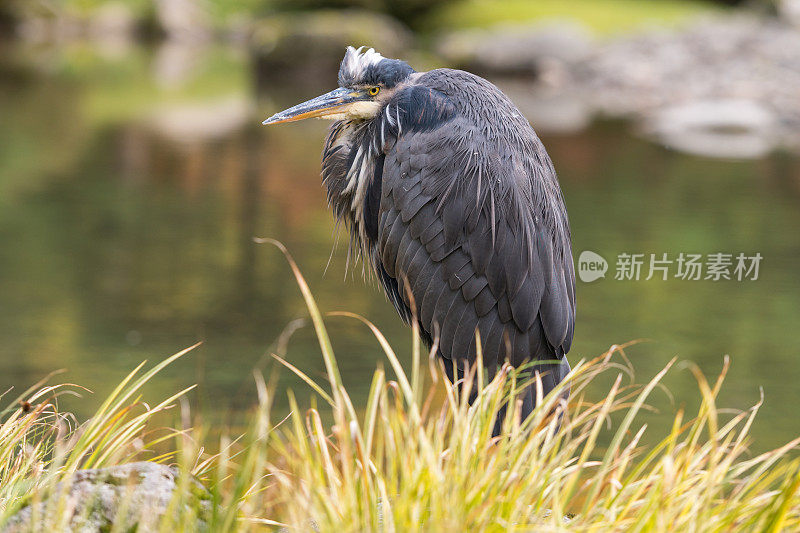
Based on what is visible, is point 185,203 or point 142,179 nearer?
point 185,203

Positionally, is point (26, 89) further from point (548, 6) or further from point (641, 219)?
point (548, 6)

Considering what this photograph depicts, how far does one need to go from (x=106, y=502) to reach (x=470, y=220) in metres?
1.58

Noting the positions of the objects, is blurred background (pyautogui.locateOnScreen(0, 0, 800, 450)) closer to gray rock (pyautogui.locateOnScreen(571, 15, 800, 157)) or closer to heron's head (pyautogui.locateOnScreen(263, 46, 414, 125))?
gray rock (pyautogui.locateOnScreen(571, 15, 800, 157))

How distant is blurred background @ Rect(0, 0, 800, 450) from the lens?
6.21 meters

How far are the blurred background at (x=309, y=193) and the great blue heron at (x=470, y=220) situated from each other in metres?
0.71

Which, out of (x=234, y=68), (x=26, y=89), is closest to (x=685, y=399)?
(x=26, y=89)

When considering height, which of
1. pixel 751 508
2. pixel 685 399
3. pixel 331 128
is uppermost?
pixel 331 128

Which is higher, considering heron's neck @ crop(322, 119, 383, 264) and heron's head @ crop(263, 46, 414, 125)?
heron's head @ crop(263, 46, 414, 125)

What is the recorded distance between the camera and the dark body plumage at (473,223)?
11.3 ft

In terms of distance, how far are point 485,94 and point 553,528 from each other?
1.74 m

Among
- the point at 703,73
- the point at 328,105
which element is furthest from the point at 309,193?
the point at 703,73

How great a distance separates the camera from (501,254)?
3475 millimetres
